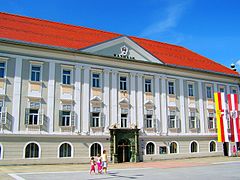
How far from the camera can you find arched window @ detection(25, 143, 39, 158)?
2355 centimetres

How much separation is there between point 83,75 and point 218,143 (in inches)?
698

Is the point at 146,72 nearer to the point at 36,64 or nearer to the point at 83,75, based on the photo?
the point at 83,75

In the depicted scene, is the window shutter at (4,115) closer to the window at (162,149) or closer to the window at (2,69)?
the window at (2,69)

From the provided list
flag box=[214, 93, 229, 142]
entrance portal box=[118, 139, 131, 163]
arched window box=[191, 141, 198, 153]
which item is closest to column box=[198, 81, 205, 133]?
flag box=[214, 93, 229, 142]

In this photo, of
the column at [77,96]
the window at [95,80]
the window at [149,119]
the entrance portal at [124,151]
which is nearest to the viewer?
the column at [77,96]

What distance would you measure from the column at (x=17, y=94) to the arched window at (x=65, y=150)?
A: 3.97m

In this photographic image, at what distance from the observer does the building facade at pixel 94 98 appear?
23984 mm

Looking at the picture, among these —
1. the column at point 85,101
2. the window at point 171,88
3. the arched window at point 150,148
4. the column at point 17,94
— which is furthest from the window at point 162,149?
the column at point 17,94

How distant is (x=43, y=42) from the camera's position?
25.8 meters

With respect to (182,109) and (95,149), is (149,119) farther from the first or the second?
(95,149)

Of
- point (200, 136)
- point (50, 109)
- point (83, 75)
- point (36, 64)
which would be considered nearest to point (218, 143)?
point (200, 136)

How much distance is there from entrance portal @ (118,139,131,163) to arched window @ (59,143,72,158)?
4923 millimetres

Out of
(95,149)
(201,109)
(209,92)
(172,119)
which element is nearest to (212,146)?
(201,109)

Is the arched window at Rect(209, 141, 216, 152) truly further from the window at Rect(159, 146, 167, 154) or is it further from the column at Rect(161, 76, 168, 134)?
the column at Rect(161, 76, 168, 134)
